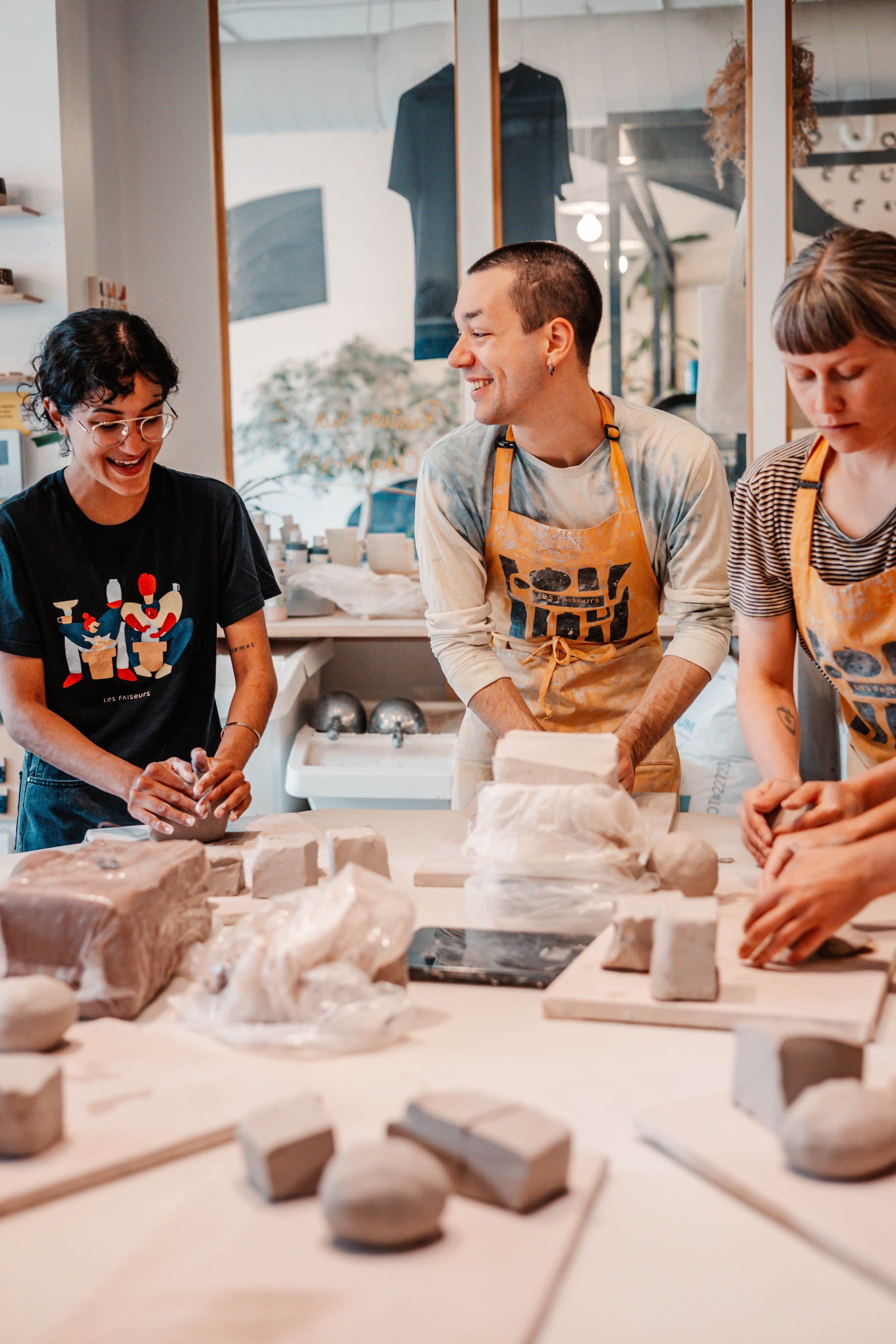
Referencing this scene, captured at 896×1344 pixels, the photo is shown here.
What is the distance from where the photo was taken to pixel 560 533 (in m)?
2.10

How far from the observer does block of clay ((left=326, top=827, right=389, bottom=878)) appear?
1.42 meters

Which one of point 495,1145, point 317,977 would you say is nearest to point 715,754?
point 317,977

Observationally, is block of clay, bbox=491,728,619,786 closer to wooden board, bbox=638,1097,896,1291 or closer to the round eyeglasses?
wooden board, bbox=638,1097,896,1291

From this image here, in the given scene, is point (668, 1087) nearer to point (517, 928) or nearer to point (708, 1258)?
point (708, 1258)

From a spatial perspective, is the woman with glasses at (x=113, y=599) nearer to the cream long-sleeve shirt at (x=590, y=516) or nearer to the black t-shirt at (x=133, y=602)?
the black t-shirt at (x=133, y=602)

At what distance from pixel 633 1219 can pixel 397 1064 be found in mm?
287

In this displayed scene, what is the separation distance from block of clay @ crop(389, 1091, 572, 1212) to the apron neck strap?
108 centimetres

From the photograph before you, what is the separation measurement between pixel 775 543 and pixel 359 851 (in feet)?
2.47

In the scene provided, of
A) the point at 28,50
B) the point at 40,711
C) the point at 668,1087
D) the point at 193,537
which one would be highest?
the point at 28,50

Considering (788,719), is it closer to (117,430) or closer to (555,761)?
(555,761)

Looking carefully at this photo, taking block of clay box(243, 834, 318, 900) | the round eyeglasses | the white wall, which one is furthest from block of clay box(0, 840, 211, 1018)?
the white wall

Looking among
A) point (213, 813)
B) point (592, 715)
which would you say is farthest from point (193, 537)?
point (592, 715)

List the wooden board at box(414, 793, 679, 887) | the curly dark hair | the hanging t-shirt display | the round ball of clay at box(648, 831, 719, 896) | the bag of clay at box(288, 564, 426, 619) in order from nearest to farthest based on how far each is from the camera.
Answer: the round ball of clay at box(648, 831, 719, 896), the wooden board at box(414, 793, 679, 887), the curly dark hair, the bag of clay at box(288, 564, 426, 619), the hanging t-shirt display

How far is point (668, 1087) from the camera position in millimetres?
965
